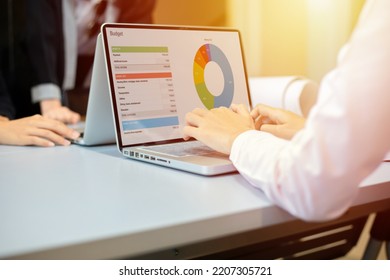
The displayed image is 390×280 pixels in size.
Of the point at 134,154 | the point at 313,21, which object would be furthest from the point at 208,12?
the point at 134,154

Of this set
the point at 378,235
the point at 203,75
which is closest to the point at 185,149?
the point at 203,75

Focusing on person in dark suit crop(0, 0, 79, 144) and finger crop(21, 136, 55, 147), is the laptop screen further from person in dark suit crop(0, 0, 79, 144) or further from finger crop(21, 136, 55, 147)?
person in dark suit crop(0, 0, 79, 144)

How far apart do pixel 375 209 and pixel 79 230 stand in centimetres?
58

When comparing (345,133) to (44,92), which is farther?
(44,92)

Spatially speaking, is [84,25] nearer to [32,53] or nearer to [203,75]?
[32,53]

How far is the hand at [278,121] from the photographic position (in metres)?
0.78

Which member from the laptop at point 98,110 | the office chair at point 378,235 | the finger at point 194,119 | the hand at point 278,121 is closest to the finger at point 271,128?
the hand at point 278,121

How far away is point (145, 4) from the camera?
2221 mm

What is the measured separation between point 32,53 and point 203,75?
1.21 metres

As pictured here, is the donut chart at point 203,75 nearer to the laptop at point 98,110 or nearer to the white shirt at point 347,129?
the laptop at point 98,110

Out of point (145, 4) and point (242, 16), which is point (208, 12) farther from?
point (145, 4)

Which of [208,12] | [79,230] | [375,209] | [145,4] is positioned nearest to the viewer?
[79,230]

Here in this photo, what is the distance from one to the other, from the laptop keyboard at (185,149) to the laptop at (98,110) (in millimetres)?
160

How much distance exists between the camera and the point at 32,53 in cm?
191
